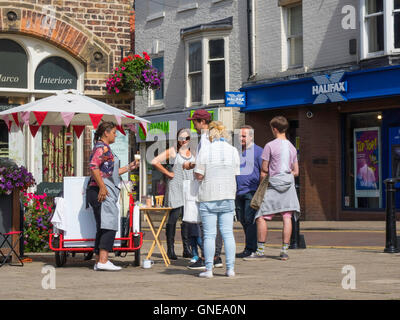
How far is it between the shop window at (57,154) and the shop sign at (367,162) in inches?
399

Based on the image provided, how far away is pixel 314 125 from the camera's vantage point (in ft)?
→ 84.2

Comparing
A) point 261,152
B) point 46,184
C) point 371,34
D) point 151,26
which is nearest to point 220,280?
point 261,152

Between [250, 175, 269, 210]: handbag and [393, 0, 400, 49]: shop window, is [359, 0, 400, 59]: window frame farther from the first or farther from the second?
[250, 175, 269, 210]: handbag

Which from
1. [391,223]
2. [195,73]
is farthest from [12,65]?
[195,73]

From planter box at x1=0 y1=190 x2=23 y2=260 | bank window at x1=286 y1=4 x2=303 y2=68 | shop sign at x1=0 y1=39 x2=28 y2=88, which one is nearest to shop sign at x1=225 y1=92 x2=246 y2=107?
bank window at x1=286 y1=4 x2=303 y2=68

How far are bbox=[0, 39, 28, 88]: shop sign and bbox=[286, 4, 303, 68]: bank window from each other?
38.2 ft

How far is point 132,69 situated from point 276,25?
11.3m

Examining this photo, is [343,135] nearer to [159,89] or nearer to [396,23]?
[396,23]

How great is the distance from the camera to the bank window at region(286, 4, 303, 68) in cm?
2652

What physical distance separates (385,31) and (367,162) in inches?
148

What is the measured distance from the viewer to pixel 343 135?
82.5ft

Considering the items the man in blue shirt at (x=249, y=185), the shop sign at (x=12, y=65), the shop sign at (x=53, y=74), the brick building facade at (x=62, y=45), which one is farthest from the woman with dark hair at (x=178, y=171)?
the shop sign at (x=12, y=65)
